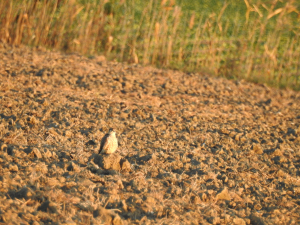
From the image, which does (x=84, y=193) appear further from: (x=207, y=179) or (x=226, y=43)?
(x=226, y=43)

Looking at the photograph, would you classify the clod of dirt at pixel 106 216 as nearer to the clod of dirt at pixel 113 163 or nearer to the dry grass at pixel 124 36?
the clod of dirt at pixel 113 163

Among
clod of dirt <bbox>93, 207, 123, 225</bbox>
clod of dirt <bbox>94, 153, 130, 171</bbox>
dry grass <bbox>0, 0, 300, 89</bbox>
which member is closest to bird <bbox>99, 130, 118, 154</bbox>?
clod of dirt <bbox>94, 153, 130, 171</bbox>

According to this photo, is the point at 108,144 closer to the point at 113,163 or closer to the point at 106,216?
the point at 113,163

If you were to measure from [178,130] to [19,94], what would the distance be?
1.26m

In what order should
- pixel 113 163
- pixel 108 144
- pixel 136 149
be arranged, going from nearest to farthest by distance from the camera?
pixel 113 163, pixel 108 144, pixel 136 149

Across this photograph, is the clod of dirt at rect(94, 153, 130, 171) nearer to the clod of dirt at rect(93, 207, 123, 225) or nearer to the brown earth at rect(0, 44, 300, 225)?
the brown earth at rect(0, 44, 300, 225)

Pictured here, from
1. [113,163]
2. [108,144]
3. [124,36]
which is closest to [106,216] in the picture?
[113,163]

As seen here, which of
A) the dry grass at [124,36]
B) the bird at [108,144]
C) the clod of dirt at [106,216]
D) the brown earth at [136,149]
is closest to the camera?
the clod of dirt at [106,216]

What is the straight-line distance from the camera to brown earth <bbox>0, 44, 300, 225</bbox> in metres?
1.72

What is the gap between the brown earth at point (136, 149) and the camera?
5.66 feet

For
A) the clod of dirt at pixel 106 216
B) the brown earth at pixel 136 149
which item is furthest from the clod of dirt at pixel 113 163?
the clod of dirt at pixel 106 216

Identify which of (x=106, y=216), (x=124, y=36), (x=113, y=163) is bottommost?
(x=106, y=216)

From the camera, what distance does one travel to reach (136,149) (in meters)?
2.42

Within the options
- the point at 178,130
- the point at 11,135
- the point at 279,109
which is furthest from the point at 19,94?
the point at 279,109
